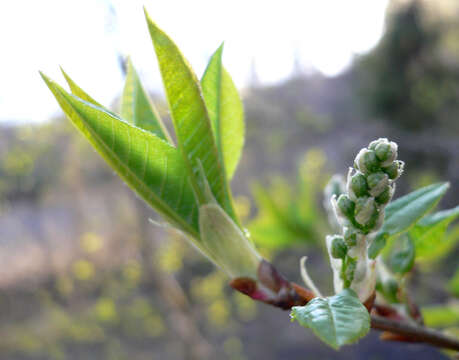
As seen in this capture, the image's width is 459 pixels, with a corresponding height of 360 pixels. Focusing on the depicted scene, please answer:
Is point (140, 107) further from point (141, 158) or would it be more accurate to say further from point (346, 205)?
point (346, 205)

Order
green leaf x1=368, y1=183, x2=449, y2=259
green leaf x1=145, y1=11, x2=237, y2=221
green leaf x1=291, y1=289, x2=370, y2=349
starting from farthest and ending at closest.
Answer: green leaf x1=368, y1=183, x2=449, y2=259 < green leaf x1=145, y1=11, x2=237, y2=221 < green leaf x1=291, y1=289, x2=370, y2=349

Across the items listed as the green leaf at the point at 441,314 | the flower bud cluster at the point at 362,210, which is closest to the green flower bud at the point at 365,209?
the flower bud cluster at the point at 362,210

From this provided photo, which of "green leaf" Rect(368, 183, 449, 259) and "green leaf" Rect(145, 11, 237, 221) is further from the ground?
"green leaf" Rect(145, 11, 237, 221)

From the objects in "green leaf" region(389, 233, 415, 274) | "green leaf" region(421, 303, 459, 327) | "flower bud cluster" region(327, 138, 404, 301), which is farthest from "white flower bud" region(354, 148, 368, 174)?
"green leaf" region(421, 303, 459, 327)

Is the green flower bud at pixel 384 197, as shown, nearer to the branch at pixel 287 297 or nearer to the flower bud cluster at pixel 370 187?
the flower bud cluster at pixel 370 187

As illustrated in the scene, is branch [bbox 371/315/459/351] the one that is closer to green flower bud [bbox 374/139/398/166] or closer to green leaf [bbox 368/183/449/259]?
green leaf [bbox 368/183/449/259]

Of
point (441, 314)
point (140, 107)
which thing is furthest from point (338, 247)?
point (441, 314)

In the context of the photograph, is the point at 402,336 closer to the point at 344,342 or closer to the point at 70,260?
the point at 344,342

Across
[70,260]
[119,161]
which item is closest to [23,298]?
[70,260]
